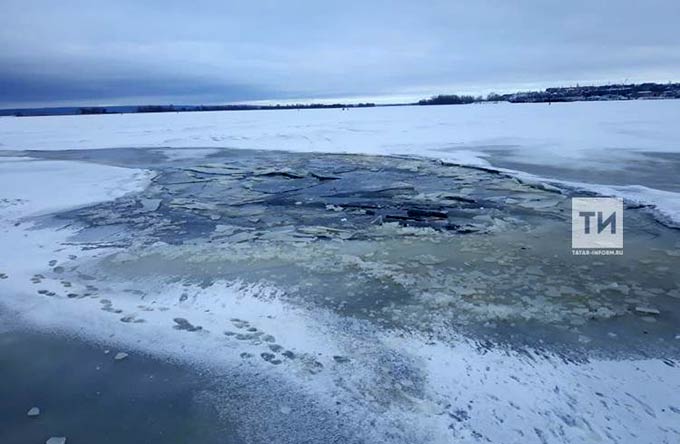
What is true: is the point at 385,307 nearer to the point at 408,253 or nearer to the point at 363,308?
the point at 363,308

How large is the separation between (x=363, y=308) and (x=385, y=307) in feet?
0.62

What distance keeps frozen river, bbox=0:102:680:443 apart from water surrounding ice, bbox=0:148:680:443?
0.06 feet

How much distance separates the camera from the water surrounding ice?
8.64 feet

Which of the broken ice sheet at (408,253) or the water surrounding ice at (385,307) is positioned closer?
the water surrounding ice at (385,307)

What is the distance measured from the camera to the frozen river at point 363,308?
103 inches

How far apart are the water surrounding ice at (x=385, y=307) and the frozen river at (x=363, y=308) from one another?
17 millimetres

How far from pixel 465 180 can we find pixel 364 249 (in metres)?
4.88

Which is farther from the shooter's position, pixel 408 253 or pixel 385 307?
pixel 408 253

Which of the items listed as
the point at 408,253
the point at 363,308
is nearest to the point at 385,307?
the point at 363,308

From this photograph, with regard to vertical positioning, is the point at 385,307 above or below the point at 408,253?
below

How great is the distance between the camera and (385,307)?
3.88m

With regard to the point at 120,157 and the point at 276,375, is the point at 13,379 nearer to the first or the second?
the point at 276,375

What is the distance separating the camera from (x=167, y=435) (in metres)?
2.48

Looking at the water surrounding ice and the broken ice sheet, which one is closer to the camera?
the water surrounding ice
